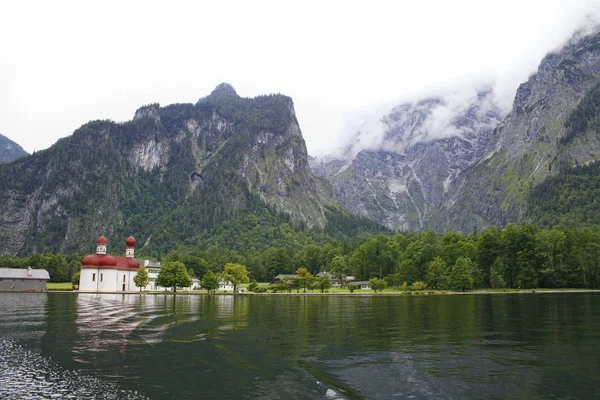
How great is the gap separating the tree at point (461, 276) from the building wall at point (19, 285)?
134m

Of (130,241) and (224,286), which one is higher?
(130,241)

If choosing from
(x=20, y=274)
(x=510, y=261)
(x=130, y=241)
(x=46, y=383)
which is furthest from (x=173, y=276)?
(x=46, y=383)

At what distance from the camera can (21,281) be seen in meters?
162

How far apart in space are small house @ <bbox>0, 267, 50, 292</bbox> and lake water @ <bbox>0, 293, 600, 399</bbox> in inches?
4961

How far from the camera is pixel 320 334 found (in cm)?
4447

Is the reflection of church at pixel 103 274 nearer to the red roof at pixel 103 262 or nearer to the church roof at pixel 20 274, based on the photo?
the red roof at pixel 103 262

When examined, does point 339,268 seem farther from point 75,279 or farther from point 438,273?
point 75,279

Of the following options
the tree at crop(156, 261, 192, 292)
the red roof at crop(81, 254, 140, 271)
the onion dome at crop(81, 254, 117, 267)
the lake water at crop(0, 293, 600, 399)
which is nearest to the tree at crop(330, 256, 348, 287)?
the tree at crop(156, 261, 192, 292)

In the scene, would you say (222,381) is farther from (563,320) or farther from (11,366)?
(563,320)

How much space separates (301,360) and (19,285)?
164 meters

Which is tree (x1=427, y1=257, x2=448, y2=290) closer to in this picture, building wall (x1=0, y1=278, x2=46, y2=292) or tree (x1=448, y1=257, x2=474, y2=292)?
tree (x1=448, y1=257, x2=474, y2=292)

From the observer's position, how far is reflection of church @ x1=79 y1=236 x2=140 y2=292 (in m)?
164

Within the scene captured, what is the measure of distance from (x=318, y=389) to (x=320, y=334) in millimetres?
20770

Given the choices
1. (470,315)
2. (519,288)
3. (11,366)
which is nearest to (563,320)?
(470,315)
